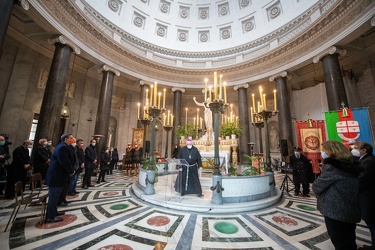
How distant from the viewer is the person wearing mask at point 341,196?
1668 mm

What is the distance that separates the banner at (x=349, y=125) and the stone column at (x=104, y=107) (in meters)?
11.5

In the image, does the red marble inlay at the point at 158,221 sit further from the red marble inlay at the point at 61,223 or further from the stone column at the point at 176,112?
the stone column at the point at 176,112

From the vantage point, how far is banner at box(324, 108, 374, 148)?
6.04 m

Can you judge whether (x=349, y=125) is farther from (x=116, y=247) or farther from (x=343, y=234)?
(x=116, y=247)

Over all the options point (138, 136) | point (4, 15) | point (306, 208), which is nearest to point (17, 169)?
point (4, 15)

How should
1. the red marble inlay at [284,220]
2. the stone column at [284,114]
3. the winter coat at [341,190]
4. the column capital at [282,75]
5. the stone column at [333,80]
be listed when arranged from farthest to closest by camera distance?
the column capital at [282,75] → the stone column at [284,114] → the stone column at [333,80] → the red marble inlay at [284,220] → the winter coat at [341,190]

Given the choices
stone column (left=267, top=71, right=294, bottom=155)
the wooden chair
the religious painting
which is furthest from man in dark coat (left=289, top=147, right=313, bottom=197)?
the religious painting

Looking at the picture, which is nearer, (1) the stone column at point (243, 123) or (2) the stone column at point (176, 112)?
(1) the stone column at point (243, 123)

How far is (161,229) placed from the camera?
2.69 meters

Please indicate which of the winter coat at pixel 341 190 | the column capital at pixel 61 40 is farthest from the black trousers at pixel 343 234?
the column capital at pixel 61 40

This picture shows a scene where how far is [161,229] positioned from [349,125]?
8.00 metres

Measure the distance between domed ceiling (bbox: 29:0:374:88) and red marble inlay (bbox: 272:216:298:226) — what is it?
986 cm

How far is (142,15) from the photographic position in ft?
48.9

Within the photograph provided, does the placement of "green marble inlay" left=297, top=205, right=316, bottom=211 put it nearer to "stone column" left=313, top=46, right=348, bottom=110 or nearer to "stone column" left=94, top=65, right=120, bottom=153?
"stone column" left=313, top=46, right=348, bottom=110
